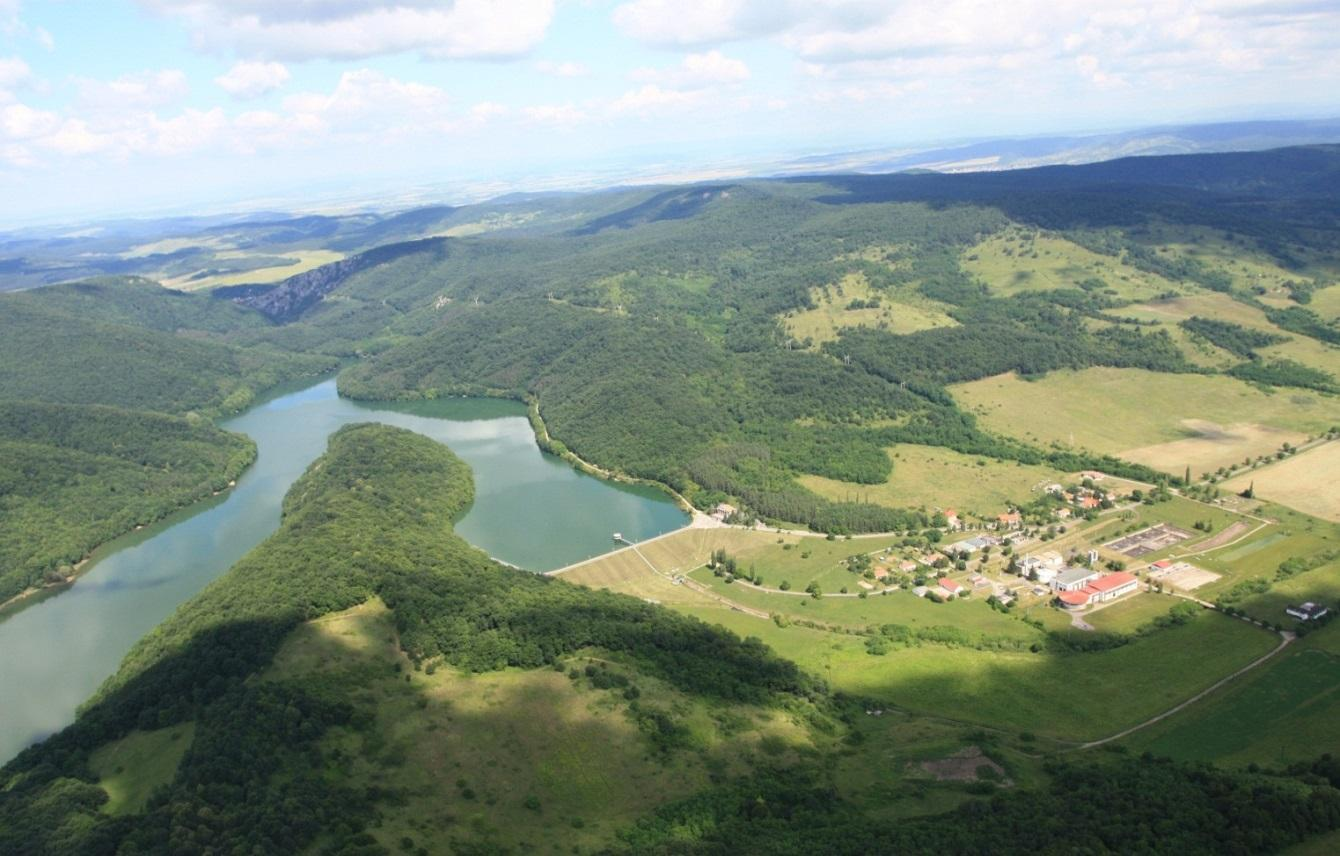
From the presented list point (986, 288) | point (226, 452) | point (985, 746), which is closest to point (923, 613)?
point (985, 746)

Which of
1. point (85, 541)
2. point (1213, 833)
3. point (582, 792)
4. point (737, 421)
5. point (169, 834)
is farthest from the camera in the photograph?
point (737, 421)

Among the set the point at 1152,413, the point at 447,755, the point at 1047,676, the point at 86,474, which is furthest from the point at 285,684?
the point at 1152,413

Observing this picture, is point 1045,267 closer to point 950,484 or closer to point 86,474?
point 950,484

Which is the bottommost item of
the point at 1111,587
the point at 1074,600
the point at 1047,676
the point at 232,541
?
the point at 1047,676

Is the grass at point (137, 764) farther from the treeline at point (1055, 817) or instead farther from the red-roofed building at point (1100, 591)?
the red-roofed building at point (1100, 591)

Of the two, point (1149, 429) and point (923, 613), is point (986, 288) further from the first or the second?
point (923, 613)

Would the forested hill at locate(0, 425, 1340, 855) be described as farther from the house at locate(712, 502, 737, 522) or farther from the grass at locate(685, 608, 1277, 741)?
the house at locate(712, 502, 737, 522)

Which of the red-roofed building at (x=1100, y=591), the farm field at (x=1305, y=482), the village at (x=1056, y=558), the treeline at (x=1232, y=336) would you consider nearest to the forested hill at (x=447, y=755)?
the village at (x=1056, y=558)
